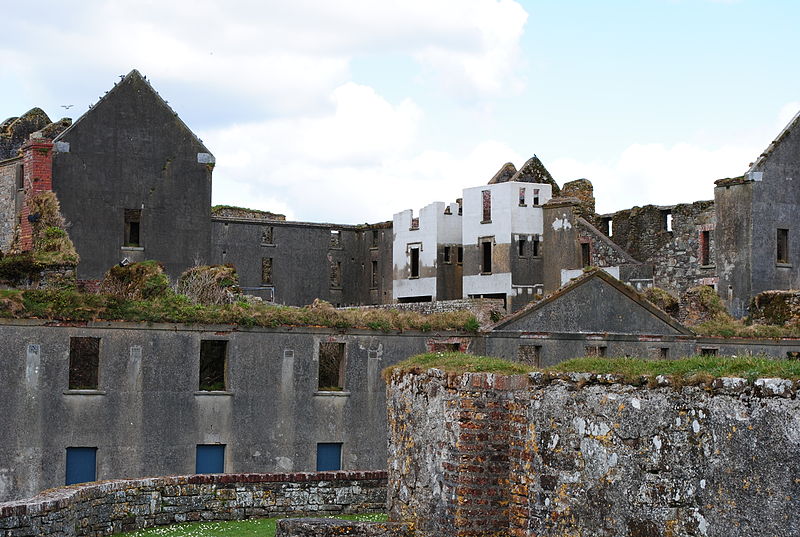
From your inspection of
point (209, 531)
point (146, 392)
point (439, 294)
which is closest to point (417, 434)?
point (209, 531)

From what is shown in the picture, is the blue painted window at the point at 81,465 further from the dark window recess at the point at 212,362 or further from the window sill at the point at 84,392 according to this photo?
the dark window recess at the point at 212,362

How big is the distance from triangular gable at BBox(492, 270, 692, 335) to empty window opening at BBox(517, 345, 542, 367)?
0.52m

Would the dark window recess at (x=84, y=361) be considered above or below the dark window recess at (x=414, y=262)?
below

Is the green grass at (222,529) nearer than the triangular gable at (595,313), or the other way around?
the green grass at (222,529)

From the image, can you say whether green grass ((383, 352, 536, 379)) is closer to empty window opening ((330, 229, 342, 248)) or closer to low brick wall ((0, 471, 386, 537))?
low brick wall ((0, 471, 386, 537))

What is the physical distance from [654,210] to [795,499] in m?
46.1

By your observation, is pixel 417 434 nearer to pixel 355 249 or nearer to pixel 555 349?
pixel 555 349

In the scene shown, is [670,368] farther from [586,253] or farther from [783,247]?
[586,253]

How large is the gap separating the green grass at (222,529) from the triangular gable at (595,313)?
16.1 metres

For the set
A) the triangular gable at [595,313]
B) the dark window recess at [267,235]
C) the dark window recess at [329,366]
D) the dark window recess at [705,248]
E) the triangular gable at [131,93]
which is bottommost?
the dark window recess at [329,366]

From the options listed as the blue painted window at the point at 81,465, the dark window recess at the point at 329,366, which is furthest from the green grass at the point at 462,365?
the dark window recess at the point at 329,366

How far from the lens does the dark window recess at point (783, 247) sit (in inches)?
1916

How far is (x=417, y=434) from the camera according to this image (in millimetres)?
12055

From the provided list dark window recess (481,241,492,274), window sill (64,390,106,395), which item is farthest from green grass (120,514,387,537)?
dark window recess (481,241,492,274)
